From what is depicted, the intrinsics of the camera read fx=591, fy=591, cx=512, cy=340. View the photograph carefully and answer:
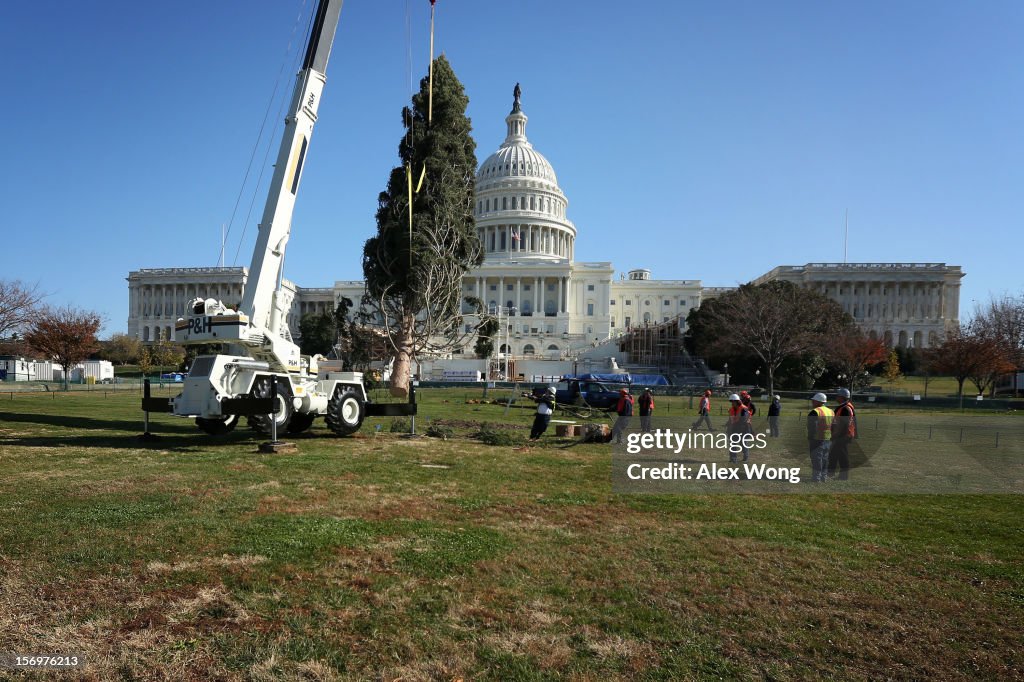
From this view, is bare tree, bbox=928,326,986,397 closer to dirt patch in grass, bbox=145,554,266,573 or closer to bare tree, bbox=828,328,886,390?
bare tree, bbox=828,328,886,390

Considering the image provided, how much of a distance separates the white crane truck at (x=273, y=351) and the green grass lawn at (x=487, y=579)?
2.96 meters

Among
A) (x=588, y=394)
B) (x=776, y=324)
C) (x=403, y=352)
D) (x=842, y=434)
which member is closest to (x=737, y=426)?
(x=842, y=434)

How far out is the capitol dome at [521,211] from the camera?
355 ft

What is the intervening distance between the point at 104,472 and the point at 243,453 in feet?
9.64

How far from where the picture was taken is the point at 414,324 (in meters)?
36.2

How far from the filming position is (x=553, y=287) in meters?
104

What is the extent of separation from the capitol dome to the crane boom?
290ft

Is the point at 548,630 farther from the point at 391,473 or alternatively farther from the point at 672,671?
the point at 391,473

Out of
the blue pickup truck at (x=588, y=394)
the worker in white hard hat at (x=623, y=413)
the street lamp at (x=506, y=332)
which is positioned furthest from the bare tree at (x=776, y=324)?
the worker in white hard hat at (x=623, y=413)

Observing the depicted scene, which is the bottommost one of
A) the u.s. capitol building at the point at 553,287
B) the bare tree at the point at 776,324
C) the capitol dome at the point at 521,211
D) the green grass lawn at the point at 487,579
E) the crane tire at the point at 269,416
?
the green grass lawn at the point at 487,579

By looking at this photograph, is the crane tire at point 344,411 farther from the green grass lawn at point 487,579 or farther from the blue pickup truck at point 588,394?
the blue pickup truck at point 588,394

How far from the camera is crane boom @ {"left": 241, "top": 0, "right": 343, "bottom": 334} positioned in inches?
604

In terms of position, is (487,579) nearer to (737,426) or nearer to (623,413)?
(737,426)

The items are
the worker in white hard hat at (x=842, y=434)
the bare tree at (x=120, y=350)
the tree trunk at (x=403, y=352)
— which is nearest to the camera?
the worker in white hard hat at (x=842, y=434)
